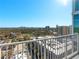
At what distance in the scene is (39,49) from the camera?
301 cm

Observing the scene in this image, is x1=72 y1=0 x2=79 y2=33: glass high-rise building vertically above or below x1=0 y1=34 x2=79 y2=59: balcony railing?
above

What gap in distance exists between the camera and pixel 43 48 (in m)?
3.06

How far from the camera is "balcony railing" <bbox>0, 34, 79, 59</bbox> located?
226 centimetres

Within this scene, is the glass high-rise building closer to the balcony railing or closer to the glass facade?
the glass facade

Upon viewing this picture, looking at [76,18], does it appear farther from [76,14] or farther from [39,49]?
[39,49]

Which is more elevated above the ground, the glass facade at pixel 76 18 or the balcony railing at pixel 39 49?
the glass facade at pixel 76 18

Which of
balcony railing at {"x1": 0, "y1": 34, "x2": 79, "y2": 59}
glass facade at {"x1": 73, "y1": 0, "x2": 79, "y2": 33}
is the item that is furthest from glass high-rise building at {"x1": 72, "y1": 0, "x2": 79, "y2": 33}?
balcony railing at {"x1": 0, "y1": 34, "x2": 79, "y2": 59}

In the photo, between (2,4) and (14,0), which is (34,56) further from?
(2,4)

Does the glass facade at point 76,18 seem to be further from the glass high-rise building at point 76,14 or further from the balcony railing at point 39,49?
the balcony railing at point 39,49

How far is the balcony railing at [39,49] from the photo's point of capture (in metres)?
2.26

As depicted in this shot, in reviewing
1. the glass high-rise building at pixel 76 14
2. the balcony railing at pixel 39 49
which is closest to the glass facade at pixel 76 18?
the glass high-rise building at pixel 76 14

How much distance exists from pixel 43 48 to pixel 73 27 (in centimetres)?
364

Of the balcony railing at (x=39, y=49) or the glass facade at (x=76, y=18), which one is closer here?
the balcony railing at (x=39, y=49)

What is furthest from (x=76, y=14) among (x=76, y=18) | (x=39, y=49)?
(x=39, y=49)
